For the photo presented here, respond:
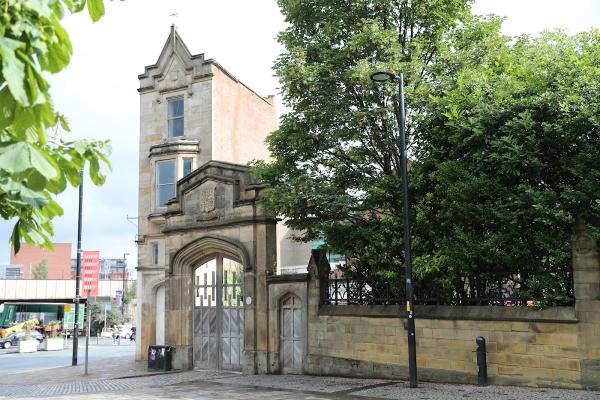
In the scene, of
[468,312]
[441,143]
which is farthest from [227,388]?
[441,143]

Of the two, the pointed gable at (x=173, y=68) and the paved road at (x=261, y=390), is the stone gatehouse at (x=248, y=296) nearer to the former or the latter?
the pointed gable at (x=173, y=68)

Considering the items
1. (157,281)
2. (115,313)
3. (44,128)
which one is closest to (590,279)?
(44,128)

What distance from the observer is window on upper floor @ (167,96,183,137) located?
27.3 meters

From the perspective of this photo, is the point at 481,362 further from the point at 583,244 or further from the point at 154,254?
the point at 154,254

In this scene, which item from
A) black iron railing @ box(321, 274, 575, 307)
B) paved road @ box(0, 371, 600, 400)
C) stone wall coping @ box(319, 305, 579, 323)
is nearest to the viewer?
paved road @ box(0, 371, 600, 400)

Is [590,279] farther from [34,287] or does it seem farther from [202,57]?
[34,287]

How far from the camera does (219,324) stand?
21.2m

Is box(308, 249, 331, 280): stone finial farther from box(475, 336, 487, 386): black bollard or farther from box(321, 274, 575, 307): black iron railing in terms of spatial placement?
box(475, 336, 487, 386): black bollard

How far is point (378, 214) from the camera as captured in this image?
18.5 metres

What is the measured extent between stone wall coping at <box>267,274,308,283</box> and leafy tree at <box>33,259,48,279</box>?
110m

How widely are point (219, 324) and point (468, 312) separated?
970cm

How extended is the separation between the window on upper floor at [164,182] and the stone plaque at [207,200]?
5.53 m

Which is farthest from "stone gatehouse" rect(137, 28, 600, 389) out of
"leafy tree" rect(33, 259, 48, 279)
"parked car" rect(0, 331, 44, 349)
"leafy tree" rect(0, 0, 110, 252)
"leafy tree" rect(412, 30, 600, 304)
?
"leafy tree" rect(33, 259, 48, 279)

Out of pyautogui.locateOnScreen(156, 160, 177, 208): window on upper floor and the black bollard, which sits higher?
pyautogui.locateOnScreen(156, 160, 177, 208): window on upper floor
